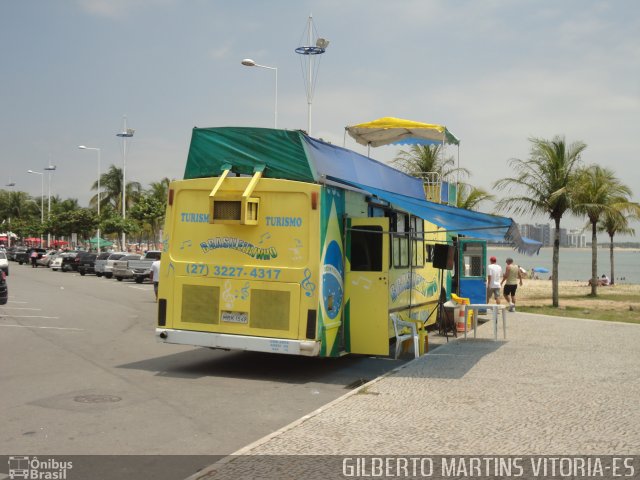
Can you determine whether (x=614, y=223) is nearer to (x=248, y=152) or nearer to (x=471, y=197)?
(x=471, y=197)

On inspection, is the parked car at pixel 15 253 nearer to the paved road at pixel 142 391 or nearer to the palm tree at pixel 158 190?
the palm tree at pixel 158 190

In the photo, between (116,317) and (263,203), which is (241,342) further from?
(116,317)

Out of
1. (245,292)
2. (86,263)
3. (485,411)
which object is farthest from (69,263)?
(485,411)

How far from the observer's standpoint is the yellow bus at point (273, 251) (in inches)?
373

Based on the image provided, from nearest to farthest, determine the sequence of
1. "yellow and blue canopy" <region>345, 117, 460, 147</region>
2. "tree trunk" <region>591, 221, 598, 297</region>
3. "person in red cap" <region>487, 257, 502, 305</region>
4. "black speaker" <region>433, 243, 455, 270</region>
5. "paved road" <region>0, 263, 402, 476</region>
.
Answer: "paved road" <region>0, 263, 402, 476</region> < "black speaker" <region>433, 243, 455, 270</region> < "yellow and blue canopy" <region>345, 117, 460, 147</region> < "person in red cap" <region>487, 257, 502, 305</region> < "tree trunk" <region>591, 221, 598, 297</region>

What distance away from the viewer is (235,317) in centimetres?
978

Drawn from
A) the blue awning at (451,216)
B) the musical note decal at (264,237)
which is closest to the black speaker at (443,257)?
the blue awning at (451,216)

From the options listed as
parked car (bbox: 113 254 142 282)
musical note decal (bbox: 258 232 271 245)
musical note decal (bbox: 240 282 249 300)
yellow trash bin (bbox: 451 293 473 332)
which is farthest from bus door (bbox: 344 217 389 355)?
parked car (bbox: 113 254 142 282)

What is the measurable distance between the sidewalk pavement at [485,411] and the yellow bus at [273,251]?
3.87 ft

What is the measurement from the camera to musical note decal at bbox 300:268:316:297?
9406 millimetres

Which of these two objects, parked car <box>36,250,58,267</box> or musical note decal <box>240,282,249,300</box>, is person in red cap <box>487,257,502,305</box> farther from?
parked car <box>36,250,58,267</box>

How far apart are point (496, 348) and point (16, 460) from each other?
945 centimetres

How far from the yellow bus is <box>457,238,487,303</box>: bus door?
857cm

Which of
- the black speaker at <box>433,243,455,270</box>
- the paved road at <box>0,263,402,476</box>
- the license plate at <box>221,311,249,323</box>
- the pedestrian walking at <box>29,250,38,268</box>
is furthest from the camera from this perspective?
the pedestrian walking at <box>29,250,38,268</box>
